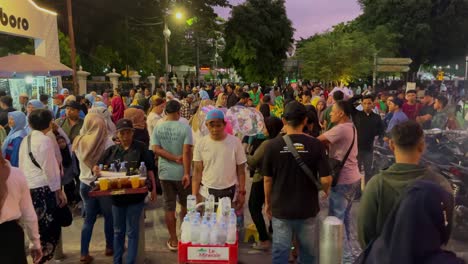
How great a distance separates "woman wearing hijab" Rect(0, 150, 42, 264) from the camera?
10.2ft

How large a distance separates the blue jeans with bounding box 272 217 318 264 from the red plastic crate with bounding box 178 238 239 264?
63 cm

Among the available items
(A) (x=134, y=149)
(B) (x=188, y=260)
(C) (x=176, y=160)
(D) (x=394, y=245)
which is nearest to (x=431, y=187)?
(D) (x=394, y=245)

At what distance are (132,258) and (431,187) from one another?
3.50 metres

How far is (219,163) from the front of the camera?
479cm

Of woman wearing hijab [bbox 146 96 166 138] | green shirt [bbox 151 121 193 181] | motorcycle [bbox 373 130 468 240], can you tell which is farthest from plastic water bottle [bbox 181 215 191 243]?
woman wearing hijab [bbox 146 96 166 138]

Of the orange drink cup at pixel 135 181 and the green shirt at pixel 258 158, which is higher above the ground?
the green shirt at pixel 258 158

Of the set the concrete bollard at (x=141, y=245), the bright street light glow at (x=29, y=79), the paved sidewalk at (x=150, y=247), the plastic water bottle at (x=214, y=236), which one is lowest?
the paved sidewalk at (x=150, y=247)

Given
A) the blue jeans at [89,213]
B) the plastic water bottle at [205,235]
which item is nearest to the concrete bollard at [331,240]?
the plastic water bottle at [205,235]

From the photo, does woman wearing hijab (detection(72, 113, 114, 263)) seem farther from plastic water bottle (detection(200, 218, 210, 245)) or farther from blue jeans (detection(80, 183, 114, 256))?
plastic water bottle (detection(200, 218, 210, 245))

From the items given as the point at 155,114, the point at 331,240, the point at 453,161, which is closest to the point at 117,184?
the point at 331,240

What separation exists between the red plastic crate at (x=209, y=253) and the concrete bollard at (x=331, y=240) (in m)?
0.86

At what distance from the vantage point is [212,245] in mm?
3533

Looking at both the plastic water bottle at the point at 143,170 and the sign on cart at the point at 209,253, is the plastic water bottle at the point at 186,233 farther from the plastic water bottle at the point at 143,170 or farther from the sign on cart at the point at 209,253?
the plastic water bottle at the point at 143,170

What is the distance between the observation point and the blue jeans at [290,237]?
157 inches
